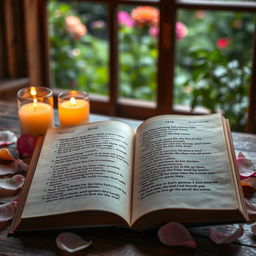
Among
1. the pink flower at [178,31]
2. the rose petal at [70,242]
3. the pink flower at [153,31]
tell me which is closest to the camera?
the rose petal at [70,242]

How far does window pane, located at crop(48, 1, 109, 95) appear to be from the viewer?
235 centimetres

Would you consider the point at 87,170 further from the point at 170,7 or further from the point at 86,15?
the point at 86,15

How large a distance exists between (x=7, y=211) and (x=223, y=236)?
0.43m

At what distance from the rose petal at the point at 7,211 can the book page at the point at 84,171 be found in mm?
48

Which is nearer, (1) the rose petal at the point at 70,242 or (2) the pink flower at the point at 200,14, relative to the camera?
(1) the rose petal at the point at 70,242

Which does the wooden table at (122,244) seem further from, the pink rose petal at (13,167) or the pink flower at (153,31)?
the pink flower at (153,31)

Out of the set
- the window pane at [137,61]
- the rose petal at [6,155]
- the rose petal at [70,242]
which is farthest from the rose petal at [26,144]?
the window pane at [137,61]

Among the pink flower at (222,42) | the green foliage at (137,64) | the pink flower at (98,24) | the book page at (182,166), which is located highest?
the pink flower at (98,24)

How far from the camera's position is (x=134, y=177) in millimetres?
896

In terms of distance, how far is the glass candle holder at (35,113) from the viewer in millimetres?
1127

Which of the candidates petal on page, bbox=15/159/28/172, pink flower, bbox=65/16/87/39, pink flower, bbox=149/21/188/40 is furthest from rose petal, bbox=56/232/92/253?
pink flower, bbox=65/16/87/39

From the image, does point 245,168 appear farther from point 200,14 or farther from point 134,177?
point 200,14

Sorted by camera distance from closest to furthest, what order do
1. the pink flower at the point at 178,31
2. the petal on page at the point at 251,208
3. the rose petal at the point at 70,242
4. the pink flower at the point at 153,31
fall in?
the rose petal at the point at 70,242 → the petal on page at the point at 251,208 → the pink flower at the point at 178,31 → the pink flower at the point at 153,31

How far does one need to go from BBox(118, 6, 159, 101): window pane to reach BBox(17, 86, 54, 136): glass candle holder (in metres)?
1.22
